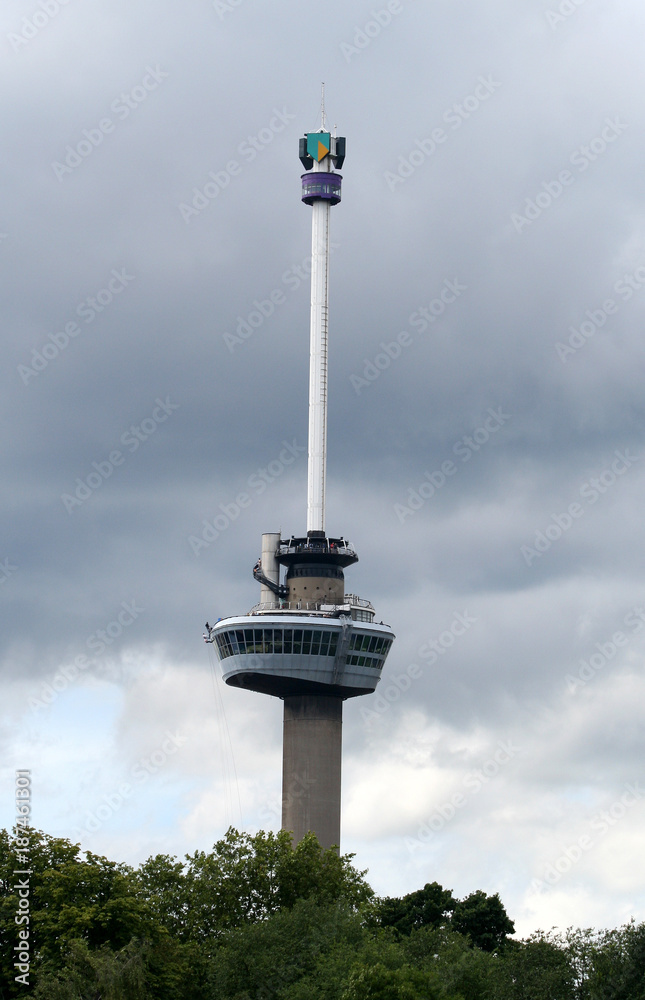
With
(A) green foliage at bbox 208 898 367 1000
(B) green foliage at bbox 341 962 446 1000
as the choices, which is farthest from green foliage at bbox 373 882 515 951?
(B) green foliage at bbox 341 962 446 1000

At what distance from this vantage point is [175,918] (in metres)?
151

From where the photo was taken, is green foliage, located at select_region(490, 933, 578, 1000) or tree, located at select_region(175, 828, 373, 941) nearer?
green foliage, located at select_region(490, 933, 578, 1000)

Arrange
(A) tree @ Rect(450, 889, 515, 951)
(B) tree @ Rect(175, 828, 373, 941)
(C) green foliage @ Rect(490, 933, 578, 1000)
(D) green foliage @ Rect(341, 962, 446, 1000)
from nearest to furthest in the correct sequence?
1. (D) green foliage @ Rect(341, 962, 446, 1000)
2. (C) green foliage @ Rect(490, 933, 578, 1000)
3. (B) tree @ Rect(175, 828, 373, 941)
4. (A) tree @ Rect(450, 889, 515, 951)

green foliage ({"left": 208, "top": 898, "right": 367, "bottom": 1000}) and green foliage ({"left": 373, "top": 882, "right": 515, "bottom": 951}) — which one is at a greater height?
green foliage ({"left": 373, "top": 882, "right": 515, "bottom": 951})

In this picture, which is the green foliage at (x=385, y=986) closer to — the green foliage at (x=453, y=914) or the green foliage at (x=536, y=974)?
the green foliage at (x=536, y=974)

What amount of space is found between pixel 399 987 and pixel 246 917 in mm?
40379

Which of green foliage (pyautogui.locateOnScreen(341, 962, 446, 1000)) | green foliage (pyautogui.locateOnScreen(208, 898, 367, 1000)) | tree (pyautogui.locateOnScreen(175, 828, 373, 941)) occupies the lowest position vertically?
green foliage (pyautogui.locateOnScreen(341, 962, 446, 1000))

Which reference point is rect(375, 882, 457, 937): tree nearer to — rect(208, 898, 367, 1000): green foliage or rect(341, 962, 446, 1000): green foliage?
rect(208, 898, 367, 1000): green foliage

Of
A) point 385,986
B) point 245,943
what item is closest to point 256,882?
point 245,943

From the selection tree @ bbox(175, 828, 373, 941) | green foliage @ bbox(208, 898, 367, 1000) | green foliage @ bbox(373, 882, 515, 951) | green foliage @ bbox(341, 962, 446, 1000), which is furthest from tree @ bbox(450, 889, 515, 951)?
green foliage @ bbox(341, 962, 446, 1000)

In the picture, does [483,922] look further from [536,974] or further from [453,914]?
[536,974]

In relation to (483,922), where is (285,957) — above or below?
below

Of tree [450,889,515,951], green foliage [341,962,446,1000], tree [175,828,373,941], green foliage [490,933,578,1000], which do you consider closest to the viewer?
green foliage [341,962,446,1000]

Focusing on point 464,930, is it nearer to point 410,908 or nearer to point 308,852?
point 410,908
